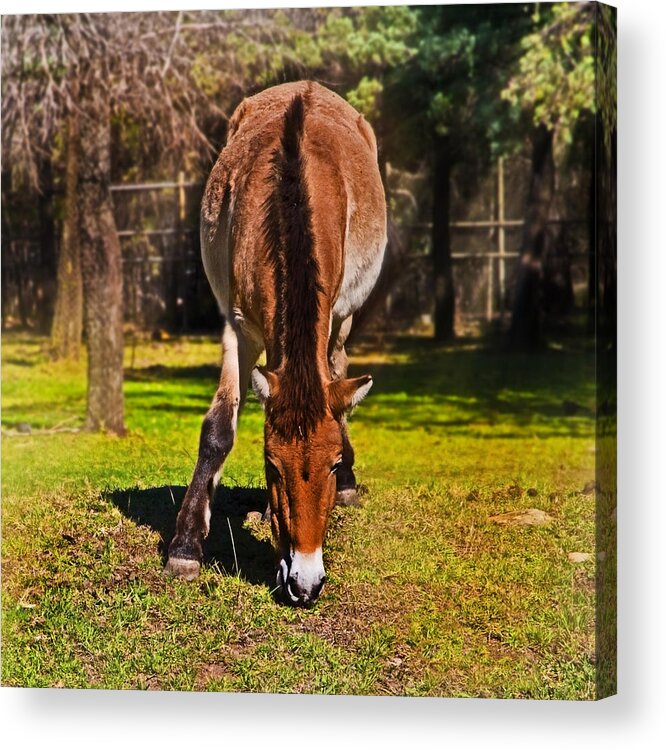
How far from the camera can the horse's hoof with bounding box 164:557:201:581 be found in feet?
23.0

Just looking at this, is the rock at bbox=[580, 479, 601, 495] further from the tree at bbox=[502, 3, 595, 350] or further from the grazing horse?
the grazing horse

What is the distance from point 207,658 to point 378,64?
2.80 metres

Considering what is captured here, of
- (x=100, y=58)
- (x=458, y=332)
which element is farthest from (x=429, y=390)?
(x=100, y=58)

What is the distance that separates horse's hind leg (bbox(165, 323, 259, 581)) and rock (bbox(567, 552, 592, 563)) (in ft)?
5.31

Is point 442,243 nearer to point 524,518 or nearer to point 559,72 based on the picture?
point 559,72

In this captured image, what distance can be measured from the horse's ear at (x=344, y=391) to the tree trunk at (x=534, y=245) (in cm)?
68

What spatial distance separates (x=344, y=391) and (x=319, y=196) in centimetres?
91

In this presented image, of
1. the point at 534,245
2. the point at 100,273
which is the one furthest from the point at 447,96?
the point at 100,273

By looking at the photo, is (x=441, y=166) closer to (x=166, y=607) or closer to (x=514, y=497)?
(x=514, y=497)

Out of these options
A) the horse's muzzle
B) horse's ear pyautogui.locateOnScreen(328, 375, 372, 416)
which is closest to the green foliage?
horse's ear pyautogui.locateOnScreen(328, 375, 372, 416)

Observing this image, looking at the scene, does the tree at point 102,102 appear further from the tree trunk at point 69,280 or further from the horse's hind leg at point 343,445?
the horse's hind leg at point 343,445

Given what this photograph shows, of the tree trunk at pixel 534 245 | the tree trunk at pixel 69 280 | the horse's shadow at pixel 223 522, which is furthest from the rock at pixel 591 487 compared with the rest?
the tree trunk at pixel 69 280

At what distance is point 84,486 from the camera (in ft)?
23.9

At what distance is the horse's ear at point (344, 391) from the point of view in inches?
256
